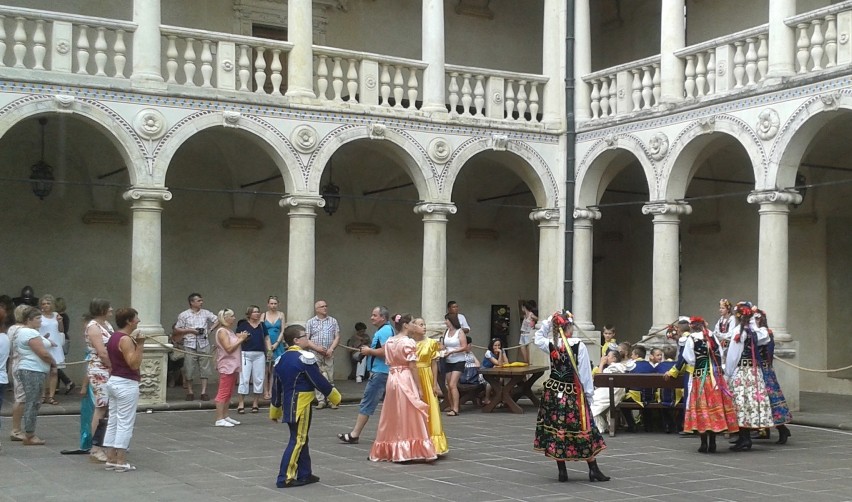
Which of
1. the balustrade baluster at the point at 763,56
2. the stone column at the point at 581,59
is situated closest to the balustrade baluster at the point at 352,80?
the stone column at the point at 581,59

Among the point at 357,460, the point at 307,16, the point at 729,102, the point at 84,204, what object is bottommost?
the point at 357,460

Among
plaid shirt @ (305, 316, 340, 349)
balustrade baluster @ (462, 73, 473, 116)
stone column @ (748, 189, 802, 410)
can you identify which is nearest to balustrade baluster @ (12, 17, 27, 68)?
plaid shirt @ (305, 316, 340, 349)

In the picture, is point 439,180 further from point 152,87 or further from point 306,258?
point 152,87

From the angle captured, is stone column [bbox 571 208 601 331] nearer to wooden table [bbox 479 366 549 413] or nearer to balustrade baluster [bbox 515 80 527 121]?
balustrade baluster [bbox 515 80 527 121]

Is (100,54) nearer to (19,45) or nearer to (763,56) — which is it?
(19,45)

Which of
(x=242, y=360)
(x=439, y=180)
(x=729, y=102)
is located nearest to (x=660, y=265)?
(x=729, y=102)

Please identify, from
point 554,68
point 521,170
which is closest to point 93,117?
point 521,170

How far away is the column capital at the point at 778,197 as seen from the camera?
14.6 m

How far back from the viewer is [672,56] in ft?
53.3

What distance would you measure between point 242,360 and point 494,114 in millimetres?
6431

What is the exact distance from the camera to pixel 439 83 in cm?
1728

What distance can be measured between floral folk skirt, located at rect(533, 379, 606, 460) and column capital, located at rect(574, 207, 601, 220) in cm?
902

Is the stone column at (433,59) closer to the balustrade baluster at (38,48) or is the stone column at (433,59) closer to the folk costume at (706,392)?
the balustrade baluster at (38,48)

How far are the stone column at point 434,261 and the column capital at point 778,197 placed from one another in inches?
196
